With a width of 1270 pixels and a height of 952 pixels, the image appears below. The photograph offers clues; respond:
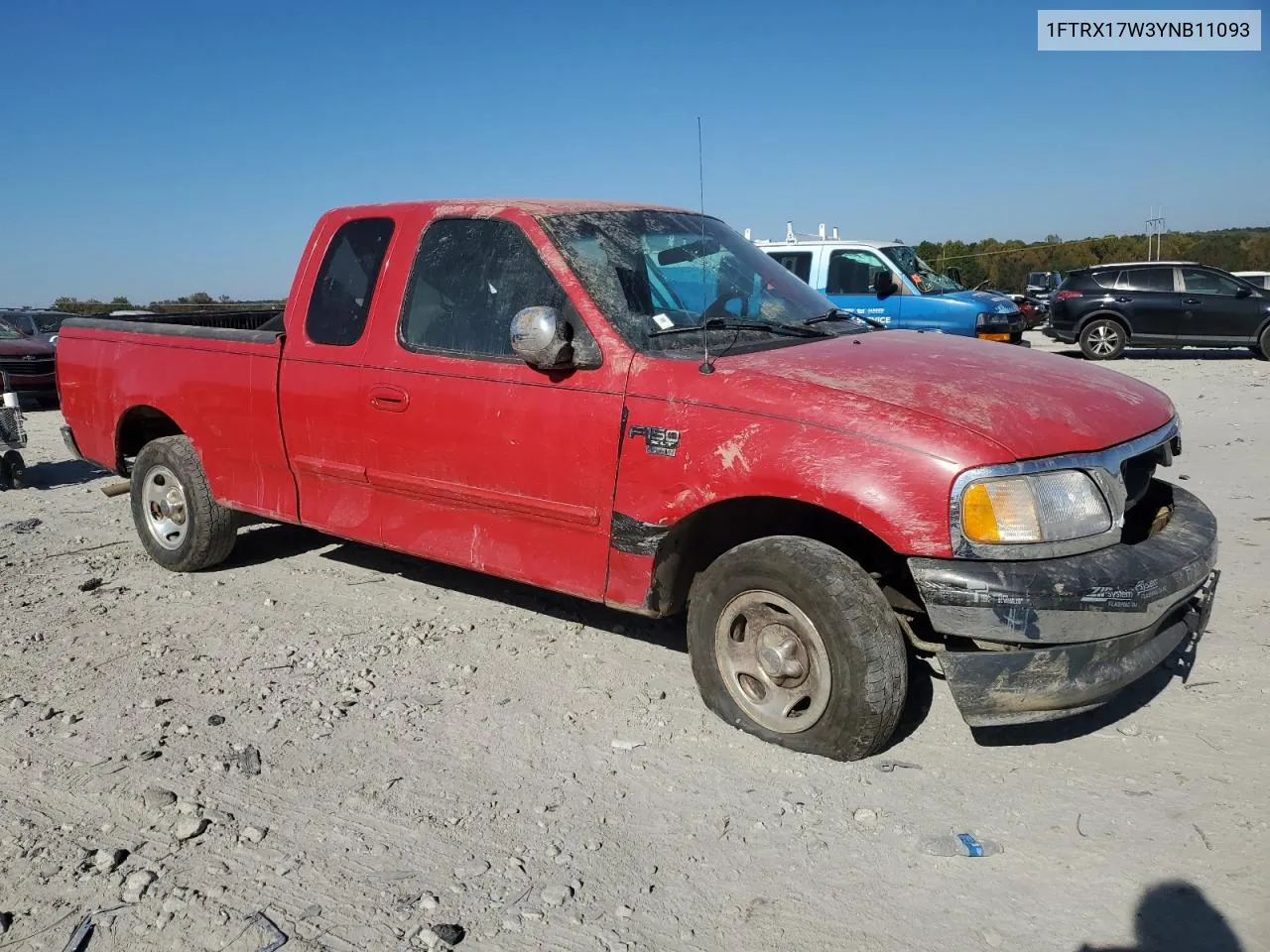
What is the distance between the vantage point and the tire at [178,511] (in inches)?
220

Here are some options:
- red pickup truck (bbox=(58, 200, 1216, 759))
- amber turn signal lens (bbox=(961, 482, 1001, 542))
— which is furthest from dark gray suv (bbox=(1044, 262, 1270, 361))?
amber turn signal lens (bbox=(961, 482, 1001, 542))

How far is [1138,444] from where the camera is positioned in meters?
3.51

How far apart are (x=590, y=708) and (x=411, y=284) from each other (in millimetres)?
2005

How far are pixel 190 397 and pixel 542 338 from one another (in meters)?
2.62

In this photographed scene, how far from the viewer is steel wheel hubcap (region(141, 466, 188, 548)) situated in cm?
578

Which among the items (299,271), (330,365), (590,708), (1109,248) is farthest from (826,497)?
(1109,248)

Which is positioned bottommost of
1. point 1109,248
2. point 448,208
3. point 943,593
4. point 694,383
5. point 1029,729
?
point 1029,729

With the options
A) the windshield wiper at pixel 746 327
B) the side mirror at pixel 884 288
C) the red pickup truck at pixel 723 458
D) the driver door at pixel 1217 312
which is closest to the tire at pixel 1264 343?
the driver door at pixel 1217 312

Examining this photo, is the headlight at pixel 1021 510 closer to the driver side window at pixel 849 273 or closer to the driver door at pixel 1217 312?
the driver side window at pixel 849 273

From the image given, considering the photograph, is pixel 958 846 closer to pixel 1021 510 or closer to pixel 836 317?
pixel 1021 510

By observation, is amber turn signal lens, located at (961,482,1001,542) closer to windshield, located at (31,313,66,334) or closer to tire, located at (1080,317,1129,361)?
tire, located at (1080,317,1129,361)

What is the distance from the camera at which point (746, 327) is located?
4168mm

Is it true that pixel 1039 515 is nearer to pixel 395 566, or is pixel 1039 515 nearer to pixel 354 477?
pixel 354 477

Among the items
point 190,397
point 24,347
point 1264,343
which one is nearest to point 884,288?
point 190,397
